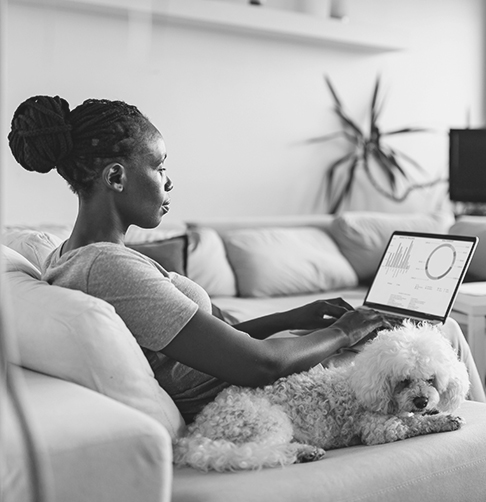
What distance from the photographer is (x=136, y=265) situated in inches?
53.5

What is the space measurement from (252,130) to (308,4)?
A: 78 cm

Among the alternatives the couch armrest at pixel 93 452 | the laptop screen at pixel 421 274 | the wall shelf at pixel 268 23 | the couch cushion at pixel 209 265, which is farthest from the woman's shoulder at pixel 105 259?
the wall shelf at pixel 268 23

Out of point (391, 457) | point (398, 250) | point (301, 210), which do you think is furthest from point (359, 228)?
point (391, 457)

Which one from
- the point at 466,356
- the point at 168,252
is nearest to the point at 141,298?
the point at 466,356

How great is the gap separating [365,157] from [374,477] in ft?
11.0

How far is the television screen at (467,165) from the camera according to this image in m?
4.17

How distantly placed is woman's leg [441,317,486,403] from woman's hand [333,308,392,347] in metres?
0.52

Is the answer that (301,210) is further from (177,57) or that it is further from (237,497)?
(237,497)

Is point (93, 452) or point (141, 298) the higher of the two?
point (141, 298)

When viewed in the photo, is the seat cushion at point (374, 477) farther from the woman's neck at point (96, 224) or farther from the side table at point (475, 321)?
the side table at point (475, 321)

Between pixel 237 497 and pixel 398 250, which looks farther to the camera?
pixel 398 250

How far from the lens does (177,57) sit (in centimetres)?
389

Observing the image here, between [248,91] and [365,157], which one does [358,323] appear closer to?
[248,91]

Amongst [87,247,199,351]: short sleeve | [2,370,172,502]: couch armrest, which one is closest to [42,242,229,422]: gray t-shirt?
[87,247,199,351]: short sleeve
